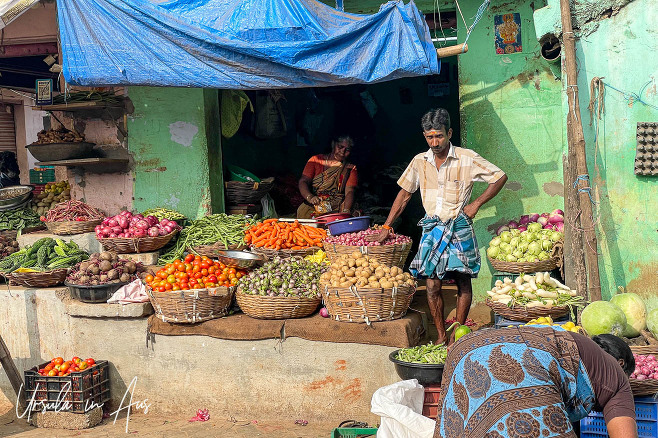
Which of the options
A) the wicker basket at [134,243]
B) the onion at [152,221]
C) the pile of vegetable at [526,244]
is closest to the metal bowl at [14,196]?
the wicker basket at [134,243]

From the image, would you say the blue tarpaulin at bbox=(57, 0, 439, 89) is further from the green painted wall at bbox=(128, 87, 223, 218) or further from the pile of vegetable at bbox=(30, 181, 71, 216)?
the pile of vegetable at bbox=(30, 181, 71, 216)

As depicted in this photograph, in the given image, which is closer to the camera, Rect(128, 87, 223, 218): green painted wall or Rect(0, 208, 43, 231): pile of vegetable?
Rect(128, 87, 223, 218): green painted wall

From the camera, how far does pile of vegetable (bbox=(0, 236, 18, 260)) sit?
7696mm

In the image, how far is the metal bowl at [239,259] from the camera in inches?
243

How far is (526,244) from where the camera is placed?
626 centimetres

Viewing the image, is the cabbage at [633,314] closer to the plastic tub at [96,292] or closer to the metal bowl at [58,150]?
the plastic tub at [96,292]

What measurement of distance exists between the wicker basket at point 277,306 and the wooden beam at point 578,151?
2196 mm

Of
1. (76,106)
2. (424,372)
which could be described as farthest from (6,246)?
(424,372)

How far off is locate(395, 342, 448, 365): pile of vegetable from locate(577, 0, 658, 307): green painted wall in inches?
76.0

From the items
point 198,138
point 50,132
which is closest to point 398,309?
point 198,138

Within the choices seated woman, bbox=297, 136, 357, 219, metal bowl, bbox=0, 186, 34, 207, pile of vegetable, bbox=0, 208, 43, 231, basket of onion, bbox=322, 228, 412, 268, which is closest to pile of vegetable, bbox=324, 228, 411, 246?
basket of onion, bbox=322, 228, 412, 268

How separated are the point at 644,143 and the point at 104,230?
5.04 meters

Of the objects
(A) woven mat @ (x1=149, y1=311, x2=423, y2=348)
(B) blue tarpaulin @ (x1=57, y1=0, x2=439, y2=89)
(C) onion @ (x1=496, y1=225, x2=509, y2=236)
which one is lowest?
(A) woven mat @ (x1=149, y1=311, x2=423, y2=348)

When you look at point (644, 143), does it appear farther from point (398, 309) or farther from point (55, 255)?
point (55, 255)
